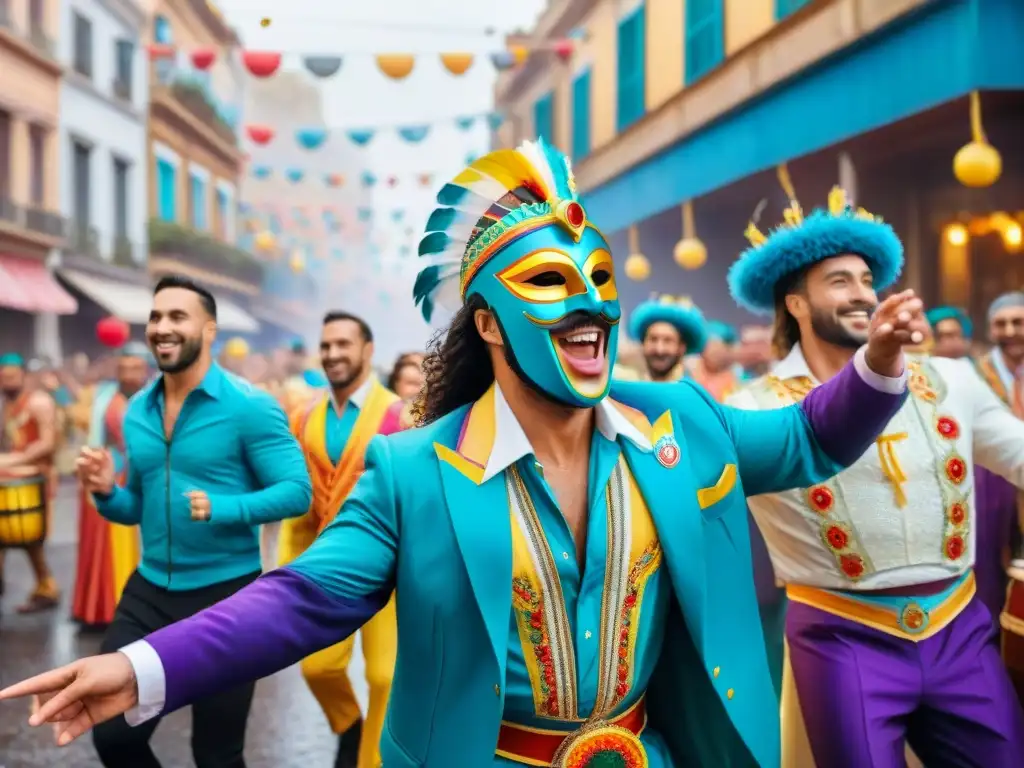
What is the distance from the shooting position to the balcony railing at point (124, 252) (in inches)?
909

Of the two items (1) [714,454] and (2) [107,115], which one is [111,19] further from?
(1) [714,454]

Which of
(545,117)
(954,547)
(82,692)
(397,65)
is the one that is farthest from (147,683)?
(545,117)

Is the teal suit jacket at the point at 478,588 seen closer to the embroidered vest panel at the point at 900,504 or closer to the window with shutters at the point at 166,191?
the embroidered vest panel at the point at 900,504

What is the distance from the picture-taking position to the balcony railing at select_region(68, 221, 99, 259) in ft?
69.5

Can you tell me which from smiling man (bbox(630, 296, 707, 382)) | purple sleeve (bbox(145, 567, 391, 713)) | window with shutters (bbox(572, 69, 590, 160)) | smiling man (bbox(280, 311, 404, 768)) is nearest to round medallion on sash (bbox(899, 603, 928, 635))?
purple sleeve (bbox(145, 567, 391, 713))

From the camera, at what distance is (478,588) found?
2.11 metres

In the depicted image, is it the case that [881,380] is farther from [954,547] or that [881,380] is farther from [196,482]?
[196,482]

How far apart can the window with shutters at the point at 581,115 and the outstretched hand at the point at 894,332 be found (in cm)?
1626

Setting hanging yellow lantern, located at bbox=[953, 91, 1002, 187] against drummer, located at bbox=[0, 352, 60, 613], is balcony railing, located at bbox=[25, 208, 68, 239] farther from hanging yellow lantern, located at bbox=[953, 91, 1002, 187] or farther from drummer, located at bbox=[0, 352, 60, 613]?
hanging yellow lantern, located at bbox=[953, 91, 1002, 187]

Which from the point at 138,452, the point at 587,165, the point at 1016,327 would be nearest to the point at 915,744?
the point at 138,452

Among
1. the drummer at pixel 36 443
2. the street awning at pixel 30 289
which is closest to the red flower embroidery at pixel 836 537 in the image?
the drummer at pixel 36 443

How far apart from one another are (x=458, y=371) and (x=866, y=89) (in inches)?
322

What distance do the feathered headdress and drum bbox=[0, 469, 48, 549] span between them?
5694 mm

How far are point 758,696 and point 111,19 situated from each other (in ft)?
79.3
